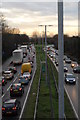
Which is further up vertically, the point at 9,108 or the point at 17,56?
the point at 17,56

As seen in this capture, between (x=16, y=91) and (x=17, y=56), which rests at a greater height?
(x=17, y=56)

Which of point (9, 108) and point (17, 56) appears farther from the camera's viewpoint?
point (17, 56)

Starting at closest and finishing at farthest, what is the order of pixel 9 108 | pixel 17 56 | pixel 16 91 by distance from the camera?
pixel 9 108 < pixel 16 91 < pixel 17 56

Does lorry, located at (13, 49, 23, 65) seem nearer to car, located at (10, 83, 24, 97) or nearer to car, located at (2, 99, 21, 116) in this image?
car, located at (10, 83, 24, 97)

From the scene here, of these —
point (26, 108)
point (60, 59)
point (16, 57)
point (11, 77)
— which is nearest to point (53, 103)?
point (26, 108)

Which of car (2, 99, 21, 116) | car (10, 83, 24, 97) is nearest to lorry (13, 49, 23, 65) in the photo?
car (10, 83, 24, 97)

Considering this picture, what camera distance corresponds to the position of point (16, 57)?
5206cm

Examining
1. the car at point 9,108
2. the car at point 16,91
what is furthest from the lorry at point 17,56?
the car at point 9,108

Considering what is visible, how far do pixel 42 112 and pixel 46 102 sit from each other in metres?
2.98

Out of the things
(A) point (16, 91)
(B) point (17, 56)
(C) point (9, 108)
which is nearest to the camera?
(C) point (9, 108)

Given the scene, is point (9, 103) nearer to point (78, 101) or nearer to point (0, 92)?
point (78, 101)

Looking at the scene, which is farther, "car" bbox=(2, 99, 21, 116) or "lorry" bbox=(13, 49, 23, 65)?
"lorry" bbox=(13, 49, 23, 65)

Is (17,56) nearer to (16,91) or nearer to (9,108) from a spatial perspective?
(16,91)

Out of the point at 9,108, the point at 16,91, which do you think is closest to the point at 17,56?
the point at 16,91
